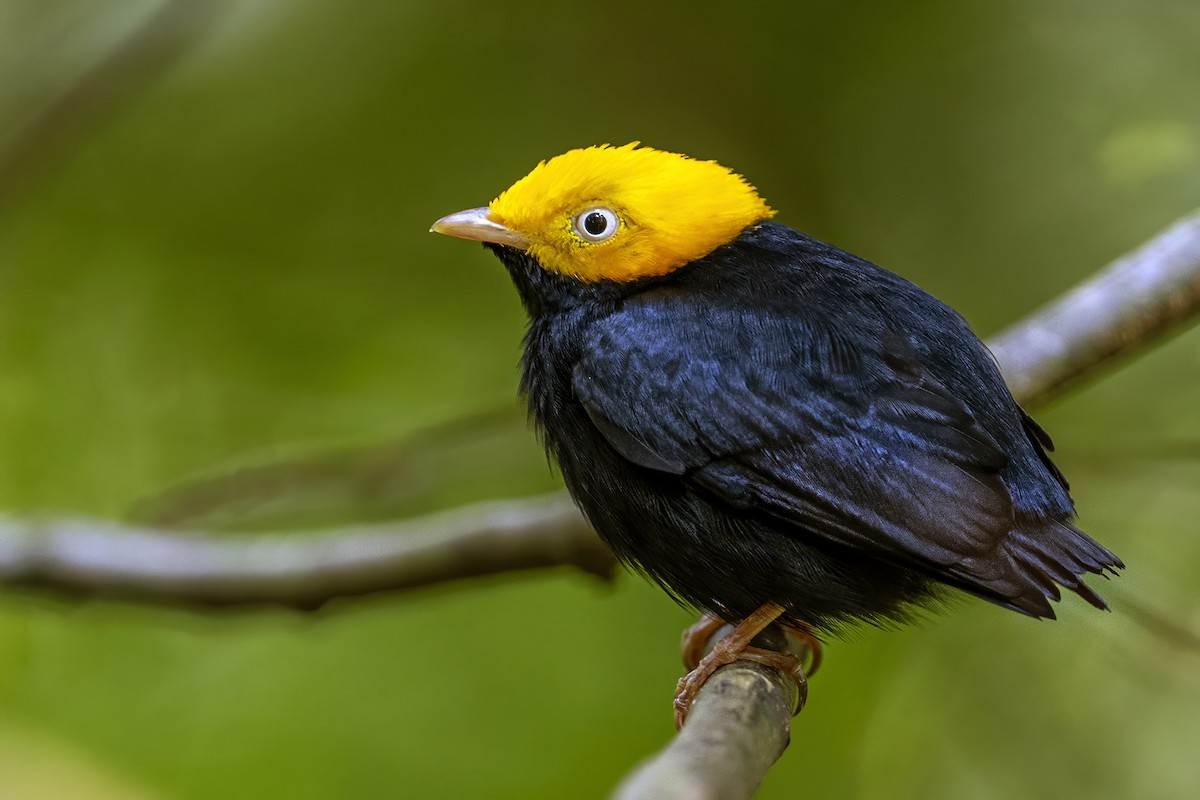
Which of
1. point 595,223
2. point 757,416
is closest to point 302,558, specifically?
point 595,223

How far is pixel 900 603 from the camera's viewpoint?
2961 mm

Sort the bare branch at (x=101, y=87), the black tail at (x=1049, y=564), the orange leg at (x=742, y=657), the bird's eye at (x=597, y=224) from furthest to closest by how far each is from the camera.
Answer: the bare branch at (x=101, y=87)
the bird's eye at (x=597, y=224)
the orange leg at (x=742, y=657)
the black tail at (x=1049, y=564)

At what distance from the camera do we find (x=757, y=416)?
2.80 meters

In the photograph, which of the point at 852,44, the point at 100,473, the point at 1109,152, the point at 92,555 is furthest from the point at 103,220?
the point at 1109,152

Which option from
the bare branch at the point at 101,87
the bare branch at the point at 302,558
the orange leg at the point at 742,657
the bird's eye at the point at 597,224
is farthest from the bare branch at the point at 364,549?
the bare branch at the point at 101,87

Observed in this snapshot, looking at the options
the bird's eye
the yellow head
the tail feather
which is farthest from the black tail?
the bird's eye

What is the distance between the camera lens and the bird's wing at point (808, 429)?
2.61m

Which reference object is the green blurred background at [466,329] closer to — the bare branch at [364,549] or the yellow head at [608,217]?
the bare branch at [364,549]

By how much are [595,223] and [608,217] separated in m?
0.04

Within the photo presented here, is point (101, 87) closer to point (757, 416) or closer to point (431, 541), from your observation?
point (431, 541)

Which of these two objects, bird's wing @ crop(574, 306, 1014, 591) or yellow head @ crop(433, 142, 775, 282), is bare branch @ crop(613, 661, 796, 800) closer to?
bird's wing @ crop(574, 306, 1014, 591)

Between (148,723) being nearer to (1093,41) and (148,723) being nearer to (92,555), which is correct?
(92,555)

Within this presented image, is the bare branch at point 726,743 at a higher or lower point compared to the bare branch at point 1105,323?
lower

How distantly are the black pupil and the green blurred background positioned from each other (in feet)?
5.11
